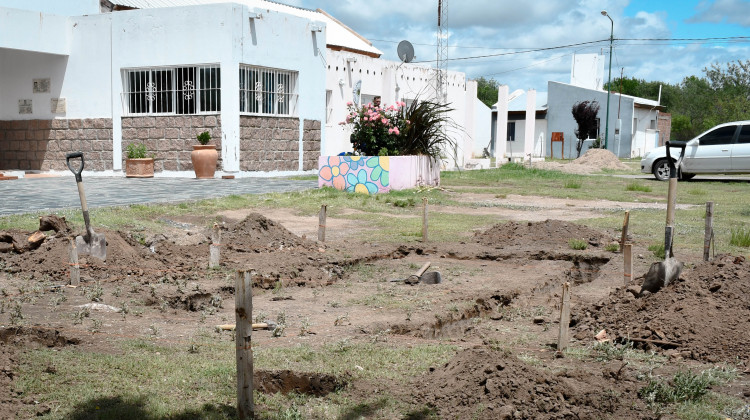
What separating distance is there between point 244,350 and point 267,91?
16.5 metres

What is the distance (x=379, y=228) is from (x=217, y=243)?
3980 mm

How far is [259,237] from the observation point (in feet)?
29.5

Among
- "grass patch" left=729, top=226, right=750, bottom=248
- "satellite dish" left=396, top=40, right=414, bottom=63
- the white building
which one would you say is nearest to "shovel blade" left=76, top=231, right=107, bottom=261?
"grass patch" left=729, top=226, right=750, bottom=248

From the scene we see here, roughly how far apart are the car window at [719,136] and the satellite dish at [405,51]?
11146mm

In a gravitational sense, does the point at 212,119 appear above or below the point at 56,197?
above

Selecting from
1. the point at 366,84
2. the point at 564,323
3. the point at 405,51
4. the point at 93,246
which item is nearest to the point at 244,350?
the point at 564,323

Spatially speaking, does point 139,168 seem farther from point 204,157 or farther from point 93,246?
point 93,246

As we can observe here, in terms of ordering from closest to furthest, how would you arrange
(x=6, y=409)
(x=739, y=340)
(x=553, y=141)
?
1. (x=6, y=409)
2. (x=739, y=340)
3. (x=553, y=141)

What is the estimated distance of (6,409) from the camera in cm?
365

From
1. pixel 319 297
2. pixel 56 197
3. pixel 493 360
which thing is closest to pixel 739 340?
pixel 493 360

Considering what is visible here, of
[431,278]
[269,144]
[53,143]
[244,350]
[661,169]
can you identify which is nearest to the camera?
[244,350]

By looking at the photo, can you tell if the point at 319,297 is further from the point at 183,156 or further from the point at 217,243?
the point at 183,156

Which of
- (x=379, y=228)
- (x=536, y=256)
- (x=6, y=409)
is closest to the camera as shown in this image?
(x=6, y=409)

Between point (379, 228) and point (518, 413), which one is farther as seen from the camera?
point (379, 228)
